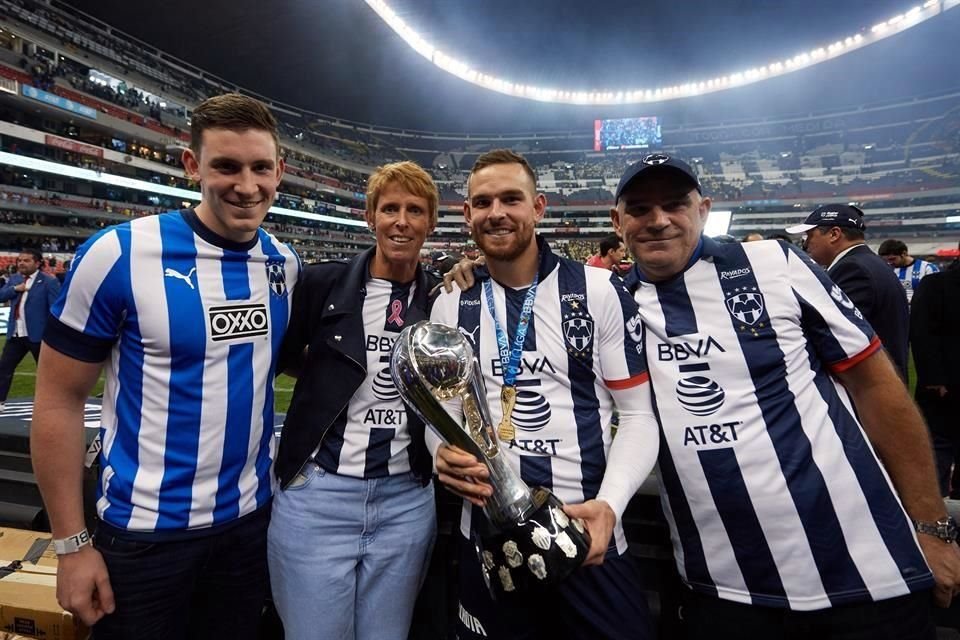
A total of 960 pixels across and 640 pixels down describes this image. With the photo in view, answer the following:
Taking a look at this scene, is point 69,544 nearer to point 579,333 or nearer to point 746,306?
point 579,333

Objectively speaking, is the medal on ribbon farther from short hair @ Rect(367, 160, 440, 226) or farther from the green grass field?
the green grass field

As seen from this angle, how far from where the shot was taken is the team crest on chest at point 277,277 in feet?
5.08

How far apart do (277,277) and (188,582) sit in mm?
897

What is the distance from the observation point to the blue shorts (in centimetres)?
123

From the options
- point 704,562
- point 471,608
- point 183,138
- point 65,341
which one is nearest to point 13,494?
point 65,341

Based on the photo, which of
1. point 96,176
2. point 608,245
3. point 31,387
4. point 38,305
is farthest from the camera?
point 96,176

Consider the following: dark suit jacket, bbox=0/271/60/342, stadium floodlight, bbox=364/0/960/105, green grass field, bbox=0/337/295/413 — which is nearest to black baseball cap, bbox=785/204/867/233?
green grass field, bbox=0/337/295/413

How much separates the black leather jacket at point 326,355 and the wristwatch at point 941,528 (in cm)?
134

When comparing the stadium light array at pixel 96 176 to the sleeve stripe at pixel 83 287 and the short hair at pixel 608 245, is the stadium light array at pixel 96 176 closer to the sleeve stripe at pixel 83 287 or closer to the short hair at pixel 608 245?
the short hair at pixel 608 245

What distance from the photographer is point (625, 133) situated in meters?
41.3

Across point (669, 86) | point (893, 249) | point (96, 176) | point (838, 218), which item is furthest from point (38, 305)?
point (669, 86)

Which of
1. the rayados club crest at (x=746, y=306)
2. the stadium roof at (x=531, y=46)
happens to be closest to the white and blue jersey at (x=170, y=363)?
the rayados club crest at (x=746, y=306)

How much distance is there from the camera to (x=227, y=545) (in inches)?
55.4

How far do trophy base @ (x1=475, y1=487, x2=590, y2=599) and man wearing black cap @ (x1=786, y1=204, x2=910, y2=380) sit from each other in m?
2.56
